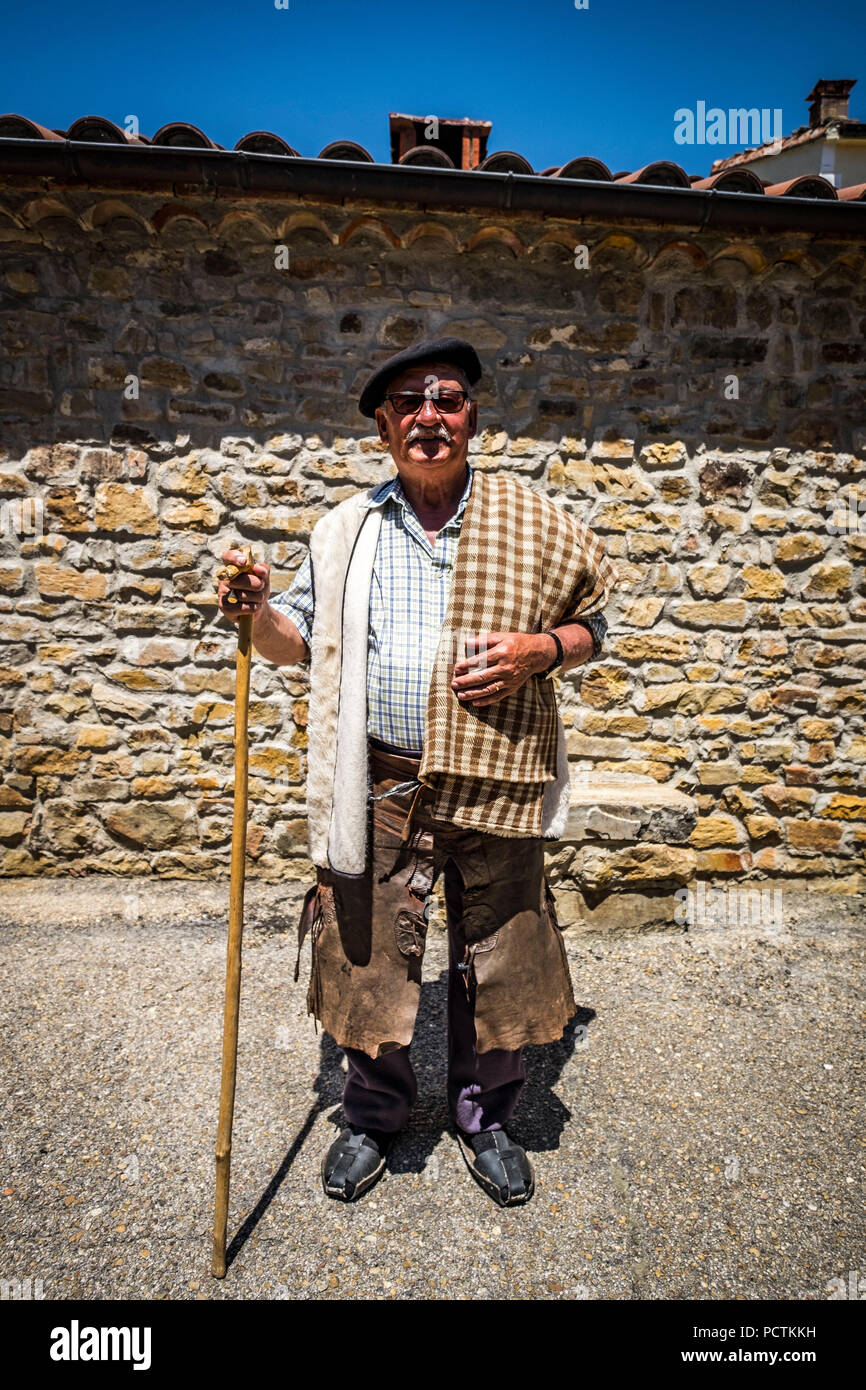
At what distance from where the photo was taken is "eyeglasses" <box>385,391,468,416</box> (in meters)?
1.78

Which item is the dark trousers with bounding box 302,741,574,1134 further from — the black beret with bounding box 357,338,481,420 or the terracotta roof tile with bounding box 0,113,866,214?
the terracotta roof tile with bounding box 0,113,866,214

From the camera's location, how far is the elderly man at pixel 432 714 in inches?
69.9

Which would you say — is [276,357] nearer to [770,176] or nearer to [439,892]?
[439,892]

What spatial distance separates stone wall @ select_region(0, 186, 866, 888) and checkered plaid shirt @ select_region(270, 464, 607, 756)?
6.04 feet

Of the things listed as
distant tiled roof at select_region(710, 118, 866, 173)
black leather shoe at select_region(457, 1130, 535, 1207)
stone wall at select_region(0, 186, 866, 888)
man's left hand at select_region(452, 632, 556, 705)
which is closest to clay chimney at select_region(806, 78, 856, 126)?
distant tiled roof at select_region(710, 118, 866, 173)

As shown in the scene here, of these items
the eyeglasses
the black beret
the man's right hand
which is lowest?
the man's right hand

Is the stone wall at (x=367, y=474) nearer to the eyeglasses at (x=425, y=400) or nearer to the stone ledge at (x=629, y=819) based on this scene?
the stone ledge at (x=629, y=819)

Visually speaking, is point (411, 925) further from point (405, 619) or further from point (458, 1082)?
point (405, 619)

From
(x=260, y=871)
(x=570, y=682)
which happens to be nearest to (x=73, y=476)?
(x=260, y=871)

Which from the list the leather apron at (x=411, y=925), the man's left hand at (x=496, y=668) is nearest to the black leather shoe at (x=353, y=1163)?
the leather apron at (x=411, y=925)

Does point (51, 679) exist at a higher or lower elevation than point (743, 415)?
lower

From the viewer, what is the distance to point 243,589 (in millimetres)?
1713

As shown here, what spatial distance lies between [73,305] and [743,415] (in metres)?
3.29

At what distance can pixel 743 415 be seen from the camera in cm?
366
